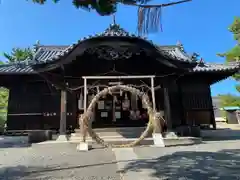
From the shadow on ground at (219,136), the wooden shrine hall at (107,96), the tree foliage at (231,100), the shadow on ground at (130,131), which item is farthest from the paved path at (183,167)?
the tree foliage at (231,100)

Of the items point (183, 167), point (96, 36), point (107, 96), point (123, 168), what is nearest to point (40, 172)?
point (123, 168)

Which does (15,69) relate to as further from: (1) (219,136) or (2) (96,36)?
(1) (219,136)

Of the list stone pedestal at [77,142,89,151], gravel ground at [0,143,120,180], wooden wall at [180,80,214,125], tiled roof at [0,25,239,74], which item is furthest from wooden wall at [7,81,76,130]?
wooden wall at [180,80,214,125]

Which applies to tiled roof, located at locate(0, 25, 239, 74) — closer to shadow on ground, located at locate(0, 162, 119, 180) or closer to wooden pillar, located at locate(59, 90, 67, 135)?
wooden pillar, located at locate(59, 90, 67, 135)

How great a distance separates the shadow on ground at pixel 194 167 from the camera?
307 cm

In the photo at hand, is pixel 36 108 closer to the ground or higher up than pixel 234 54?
closer to the ground

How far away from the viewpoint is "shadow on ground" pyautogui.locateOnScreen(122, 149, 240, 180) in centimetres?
307

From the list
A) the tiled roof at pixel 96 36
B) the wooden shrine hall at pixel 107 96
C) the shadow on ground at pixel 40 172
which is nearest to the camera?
the shadow on ground at pixel 40 172

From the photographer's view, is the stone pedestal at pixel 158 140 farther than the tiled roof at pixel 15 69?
No

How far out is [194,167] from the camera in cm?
355

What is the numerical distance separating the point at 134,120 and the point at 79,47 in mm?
5526

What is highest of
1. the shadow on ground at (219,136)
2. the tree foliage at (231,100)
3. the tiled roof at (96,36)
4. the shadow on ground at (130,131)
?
the tiled roof at (96,36)

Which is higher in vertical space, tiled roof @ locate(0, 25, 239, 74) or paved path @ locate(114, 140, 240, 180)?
tiled roof @ locate(0, 25, 239, 74)

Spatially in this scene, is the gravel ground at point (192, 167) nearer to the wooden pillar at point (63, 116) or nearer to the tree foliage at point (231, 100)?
the wooden pillar at point (63, 116)
